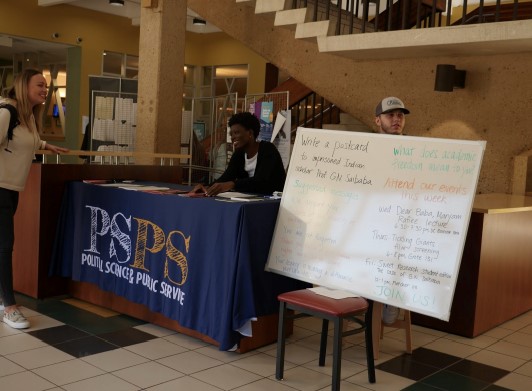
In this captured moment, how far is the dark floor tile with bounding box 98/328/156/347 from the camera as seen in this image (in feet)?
13.4

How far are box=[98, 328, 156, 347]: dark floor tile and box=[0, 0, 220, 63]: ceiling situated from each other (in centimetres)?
939

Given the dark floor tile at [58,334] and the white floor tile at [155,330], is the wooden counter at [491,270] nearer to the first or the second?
the white floor tile at [155,330]

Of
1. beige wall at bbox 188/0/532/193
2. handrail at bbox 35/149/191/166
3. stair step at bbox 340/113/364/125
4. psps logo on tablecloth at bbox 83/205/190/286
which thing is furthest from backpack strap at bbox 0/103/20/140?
stair step at bbox 340/113/364/125

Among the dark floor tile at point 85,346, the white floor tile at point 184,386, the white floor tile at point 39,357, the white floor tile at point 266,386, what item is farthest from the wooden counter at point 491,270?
the white floor tile at point 39,357

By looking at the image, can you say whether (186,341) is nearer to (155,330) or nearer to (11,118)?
(155,330)

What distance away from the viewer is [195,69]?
1625cm

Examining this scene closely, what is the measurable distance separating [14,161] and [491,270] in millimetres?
3639

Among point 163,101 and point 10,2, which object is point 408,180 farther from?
point 10,2

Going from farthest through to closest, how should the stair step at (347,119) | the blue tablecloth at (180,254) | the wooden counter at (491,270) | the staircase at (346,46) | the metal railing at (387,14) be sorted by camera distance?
the stair step at (347,119)
the metal railing at (387,14)
the staircase at (346,46)
the wooden counter at (491,270)
the blue tablecloth at (180,254)

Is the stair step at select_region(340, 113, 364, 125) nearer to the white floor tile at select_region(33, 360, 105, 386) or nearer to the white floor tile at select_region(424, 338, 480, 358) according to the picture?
the white floor tile at select_region(424, 338, 480, 358)

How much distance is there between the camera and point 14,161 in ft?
13.9

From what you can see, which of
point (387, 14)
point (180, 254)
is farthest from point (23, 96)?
point (387, 14)

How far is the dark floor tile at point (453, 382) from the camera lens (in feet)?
11.9

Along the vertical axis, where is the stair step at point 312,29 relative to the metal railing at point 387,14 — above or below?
below
